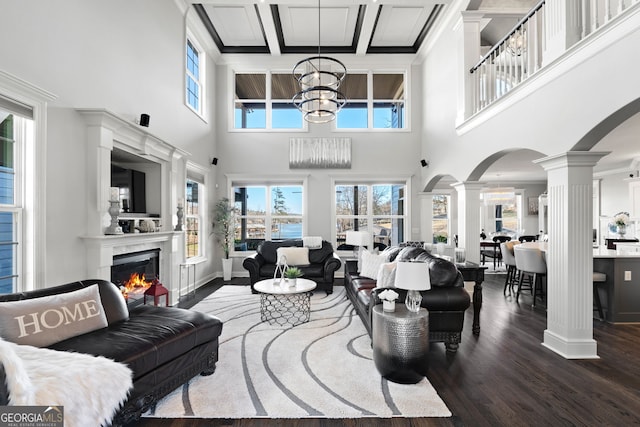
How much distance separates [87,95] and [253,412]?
11.1 feet

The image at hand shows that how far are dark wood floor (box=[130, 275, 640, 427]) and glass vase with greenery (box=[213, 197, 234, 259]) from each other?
4.71 m

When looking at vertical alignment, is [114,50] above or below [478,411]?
above

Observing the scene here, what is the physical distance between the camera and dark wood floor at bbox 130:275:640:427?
2047 mm

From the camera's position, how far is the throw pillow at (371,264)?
439 cm

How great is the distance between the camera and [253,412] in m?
2.12

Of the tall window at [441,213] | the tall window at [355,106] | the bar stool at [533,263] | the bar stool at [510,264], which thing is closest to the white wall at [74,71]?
A: the tall window at [355,106]

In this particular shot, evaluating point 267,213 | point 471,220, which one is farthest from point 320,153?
point 471,220

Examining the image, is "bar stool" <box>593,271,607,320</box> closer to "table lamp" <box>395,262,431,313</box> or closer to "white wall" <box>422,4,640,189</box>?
"white wall" <box>422,4,640,189</box>

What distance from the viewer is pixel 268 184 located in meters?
7.29

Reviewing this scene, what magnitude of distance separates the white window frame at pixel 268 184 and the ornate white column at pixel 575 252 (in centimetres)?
489

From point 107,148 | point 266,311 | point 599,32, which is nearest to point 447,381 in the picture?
point 266,311

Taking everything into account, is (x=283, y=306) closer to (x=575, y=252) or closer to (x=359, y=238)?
(x=359, y=238)

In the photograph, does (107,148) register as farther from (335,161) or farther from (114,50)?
(335,161)

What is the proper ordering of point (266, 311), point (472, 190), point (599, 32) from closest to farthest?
point (599, 32) → point (266, 311) → point (472, 190)
